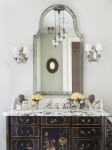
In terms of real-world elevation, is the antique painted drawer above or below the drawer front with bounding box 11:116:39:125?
below

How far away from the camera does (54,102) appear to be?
154 inches

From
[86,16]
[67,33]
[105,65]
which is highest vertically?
[86,16]

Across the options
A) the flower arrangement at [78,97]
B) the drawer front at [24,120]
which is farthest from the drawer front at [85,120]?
the drawer front at [24,120]

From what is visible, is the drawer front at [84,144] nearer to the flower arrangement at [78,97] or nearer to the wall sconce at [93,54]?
the flower arrangement at [78,97]

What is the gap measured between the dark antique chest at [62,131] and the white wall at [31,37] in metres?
0.64

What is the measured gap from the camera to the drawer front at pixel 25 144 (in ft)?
11.1

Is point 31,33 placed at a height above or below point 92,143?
above

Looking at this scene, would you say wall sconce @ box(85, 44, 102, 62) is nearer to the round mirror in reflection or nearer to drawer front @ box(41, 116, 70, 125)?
the round mirror in reflection

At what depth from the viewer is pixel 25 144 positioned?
11.2 feet

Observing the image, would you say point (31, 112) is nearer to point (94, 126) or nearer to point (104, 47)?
point (94, 126)

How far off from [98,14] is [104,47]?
538 mm

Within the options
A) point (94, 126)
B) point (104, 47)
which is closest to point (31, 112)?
point (94, 126)

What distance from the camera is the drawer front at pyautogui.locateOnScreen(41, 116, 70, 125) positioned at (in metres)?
3.37

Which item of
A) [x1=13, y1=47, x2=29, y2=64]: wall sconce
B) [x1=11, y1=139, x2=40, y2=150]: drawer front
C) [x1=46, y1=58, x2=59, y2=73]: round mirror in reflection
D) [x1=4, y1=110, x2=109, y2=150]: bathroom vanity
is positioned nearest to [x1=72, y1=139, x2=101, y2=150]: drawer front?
[x1=4, y1=110, x2=109, y2=150]: bathroom vanity
